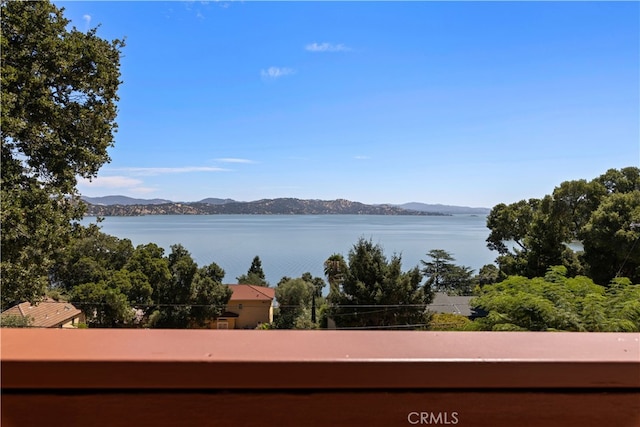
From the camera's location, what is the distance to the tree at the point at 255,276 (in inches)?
822

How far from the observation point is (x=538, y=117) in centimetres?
1093

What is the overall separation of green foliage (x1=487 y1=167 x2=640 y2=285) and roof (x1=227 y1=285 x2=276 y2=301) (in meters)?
8.19

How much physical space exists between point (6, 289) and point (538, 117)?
11.7 meters

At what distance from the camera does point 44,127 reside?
4379 mm

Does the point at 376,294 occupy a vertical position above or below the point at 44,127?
below

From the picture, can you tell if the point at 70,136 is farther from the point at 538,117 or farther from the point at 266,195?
the point at 266,195

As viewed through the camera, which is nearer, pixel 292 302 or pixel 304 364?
pixel 304 364

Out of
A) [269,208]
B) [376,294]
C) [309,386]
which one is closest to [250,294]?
[376,294]

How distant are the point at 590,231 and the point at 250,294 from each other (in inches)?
422

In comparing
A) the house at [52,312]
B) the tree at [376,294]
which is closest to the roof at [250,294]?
the tree at [376,294]

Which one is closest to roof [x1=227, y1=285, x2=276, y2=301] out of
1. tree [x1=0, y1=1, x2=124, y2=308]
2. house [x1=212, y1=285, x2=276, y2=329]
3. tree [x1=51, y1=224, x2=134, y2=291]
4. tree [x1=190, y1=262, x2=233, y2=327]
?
house [x1=212, y1=285, x2=276, y2=329]

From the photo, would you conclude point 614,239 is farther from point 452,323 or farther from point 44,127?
point 44,127

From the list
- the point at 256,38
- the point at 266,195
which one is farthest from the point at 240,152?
the point at 256,38

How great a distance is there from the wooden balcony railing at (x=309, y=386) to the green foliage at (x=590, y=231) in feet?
36.5
